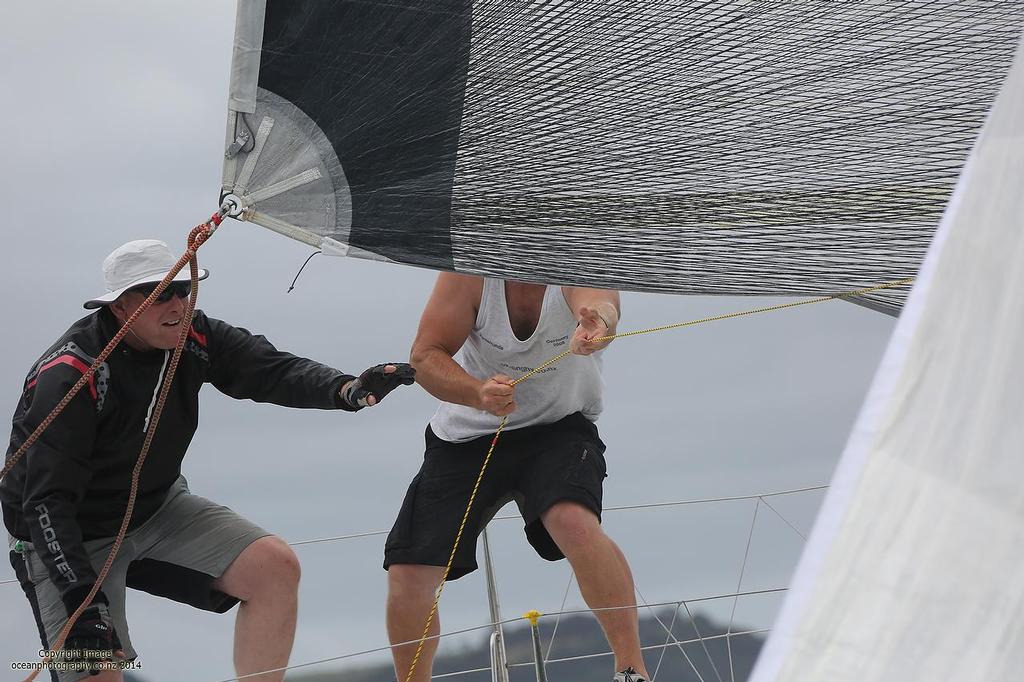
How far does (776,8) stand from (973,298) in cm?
63

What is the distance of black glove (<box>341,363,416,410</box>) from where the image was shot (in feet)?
4.50

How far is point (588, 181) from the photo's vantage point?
48.6 inches

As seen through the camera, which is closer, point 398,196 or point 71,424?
point 398,196

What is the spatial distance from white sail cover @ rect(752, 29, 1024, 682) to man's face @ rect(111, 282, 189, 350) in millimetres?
1001

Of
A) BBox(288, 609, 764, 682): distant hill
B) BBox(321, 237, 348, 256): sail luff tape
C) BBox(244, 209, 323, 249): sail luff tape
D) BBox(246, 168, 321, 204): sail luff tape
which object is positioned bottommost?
BBox(288, 609, 764, 682): distant hill

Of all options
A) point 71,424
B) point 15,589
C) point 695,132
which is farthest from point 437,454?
point 15,589

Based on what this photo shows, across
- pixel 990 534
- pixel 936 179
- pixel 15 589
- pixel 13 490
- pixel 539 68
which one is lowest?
pixel 15 589

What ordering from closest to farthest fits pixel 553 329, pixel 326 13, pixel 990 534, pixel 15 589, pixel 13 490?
pixel 990 534 < pixel 326 13 < pixel 13 490 < pixel 553 329 < pixel 15 589

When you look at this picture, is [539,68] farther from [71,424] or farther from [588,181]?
[71,424]

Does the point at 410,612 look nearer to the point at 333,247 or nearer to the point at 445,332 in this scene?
the point at 445,332

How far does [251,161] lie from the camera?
3.72 ft

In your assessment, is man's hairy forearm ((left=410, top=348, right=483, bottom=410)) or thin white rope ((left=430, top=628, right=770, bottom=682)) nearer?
man's hairy forearm ((left=410, top=348, right=483, bottom=410))

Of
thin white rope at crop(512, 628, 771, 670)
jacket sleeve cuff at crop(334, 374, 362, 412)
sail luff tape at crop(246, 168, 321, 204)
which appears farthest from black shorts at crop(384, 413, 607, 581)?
sail luff tape at crop(246, 168, 321, 204)

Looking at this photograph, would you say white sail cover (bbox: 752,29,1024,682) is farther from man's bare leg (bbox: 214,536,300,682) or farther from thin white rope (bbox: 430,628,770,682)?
thin white rope (bbox: 430,628,770,682)
